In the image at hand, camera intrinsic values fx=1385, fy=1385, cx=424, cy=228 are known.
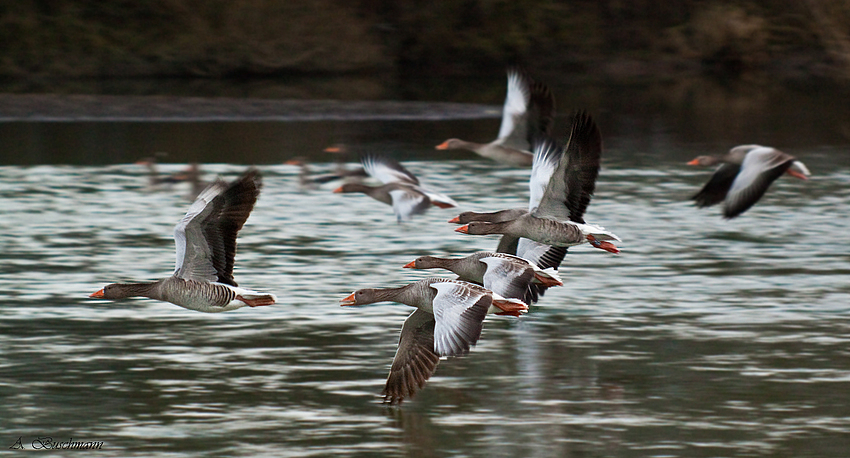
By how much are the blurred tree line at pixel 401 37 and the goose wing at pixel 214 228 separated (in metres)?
34.4

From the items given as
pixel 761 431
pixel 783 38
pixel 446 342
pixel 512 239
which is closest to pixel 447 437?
pixel 446 342

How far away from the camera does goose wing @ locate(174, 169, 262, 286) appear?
9086mm

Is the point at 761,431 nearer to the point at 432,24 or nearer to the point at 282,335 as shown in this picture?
the point at 282,335

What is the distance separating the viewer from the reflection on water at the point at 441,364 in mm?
8445

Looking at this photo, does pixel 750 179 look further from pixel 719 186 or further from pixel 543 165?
pixel 543 165

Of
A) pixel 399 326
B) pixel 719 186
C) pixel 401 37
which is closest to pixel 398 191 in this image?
pixel 719 186

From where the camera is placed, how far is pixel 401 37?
163 feet

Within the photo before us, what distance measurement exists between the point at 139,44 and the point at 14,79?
4547 millimetres

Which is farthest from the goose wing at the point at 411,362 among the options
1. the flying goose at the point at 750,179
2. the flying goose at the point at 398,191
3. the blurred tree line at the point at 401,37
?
the blurred tree line at the point at 401,37

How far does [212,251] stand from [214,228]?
19 centimetres

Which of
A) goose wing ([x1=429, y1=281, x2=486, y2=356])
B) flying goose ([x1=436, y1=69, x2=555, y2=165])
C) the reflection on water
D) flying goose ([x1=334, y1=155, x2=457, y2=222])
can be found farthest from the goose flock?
flying goose ([x1=334, y1=155, x2=457, y2=222])

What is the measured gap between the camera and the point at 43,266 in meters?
14.0

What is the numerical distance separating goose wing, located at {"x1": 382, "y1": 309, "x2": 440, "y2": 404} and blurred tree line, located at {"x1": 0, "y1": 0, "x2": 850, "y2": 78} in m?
35.5

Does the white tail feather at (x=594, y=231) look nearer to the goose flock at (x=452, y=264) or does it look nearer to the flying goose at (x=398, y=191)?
the goose flock at (x=452, y=264)
